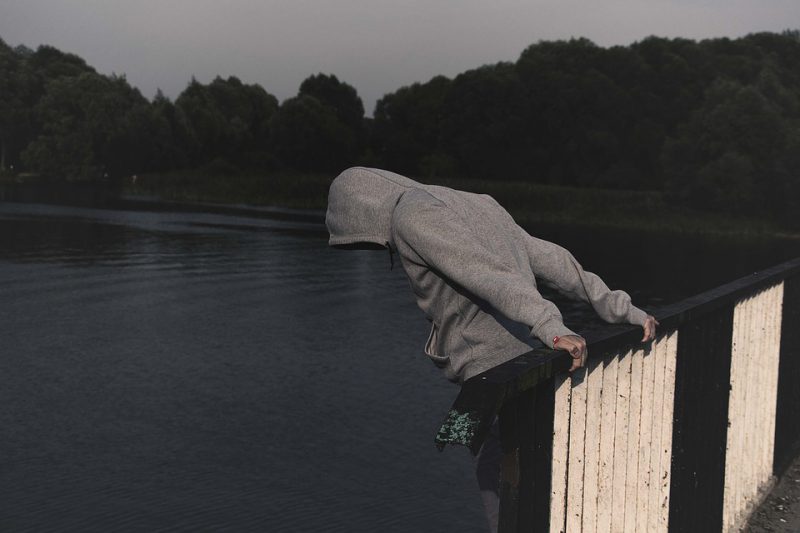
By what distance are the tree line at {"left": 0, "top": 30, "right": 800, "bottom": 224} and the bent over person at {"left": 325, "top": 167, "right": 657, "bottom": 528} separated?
61.5m

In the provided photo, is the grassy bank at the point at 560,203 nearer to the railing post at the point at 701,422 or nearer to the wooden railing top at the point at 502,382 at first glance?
the railing post at the point at 701,422

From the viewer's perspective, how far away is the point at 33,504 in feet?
20.9

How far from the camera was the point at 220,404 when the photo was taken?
9.38 metres

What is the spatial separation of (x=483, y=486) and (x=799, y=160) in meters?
63.5

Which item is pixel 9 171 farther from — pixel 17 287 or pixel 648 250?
pixel 17 287

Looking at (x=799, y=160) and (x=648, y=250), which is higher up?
(x=799, y=160)

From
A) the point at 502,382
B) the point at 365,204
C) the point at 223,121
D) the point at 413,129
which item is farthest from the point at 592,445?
the point at 223,121

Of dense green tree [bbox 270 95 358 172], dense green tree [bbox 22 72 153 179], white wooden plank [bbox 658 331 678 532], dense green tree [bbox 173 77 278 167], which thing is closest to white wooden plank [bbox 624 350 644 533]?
white wooden plank [bbox 658 331 678 532]

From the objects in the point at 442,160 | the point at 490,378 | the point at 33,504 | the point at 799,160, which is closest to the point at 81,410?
the point at 33,504

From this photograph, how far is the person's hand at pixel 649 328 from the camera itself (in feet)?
10.1

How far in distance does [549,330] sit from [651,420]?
1.00 m

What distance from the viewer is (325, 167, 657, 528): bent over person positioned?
2.65 metres

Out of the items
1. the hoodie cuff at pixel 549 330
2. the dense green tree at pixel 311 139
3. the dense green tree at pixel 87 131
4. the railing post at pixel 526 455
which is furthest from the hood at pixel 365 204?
the dense green tree at pixel 87 131

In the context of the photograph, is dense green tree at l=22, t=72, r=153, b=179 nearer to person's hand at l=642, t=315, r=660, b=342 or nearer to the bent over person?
the bent over person
